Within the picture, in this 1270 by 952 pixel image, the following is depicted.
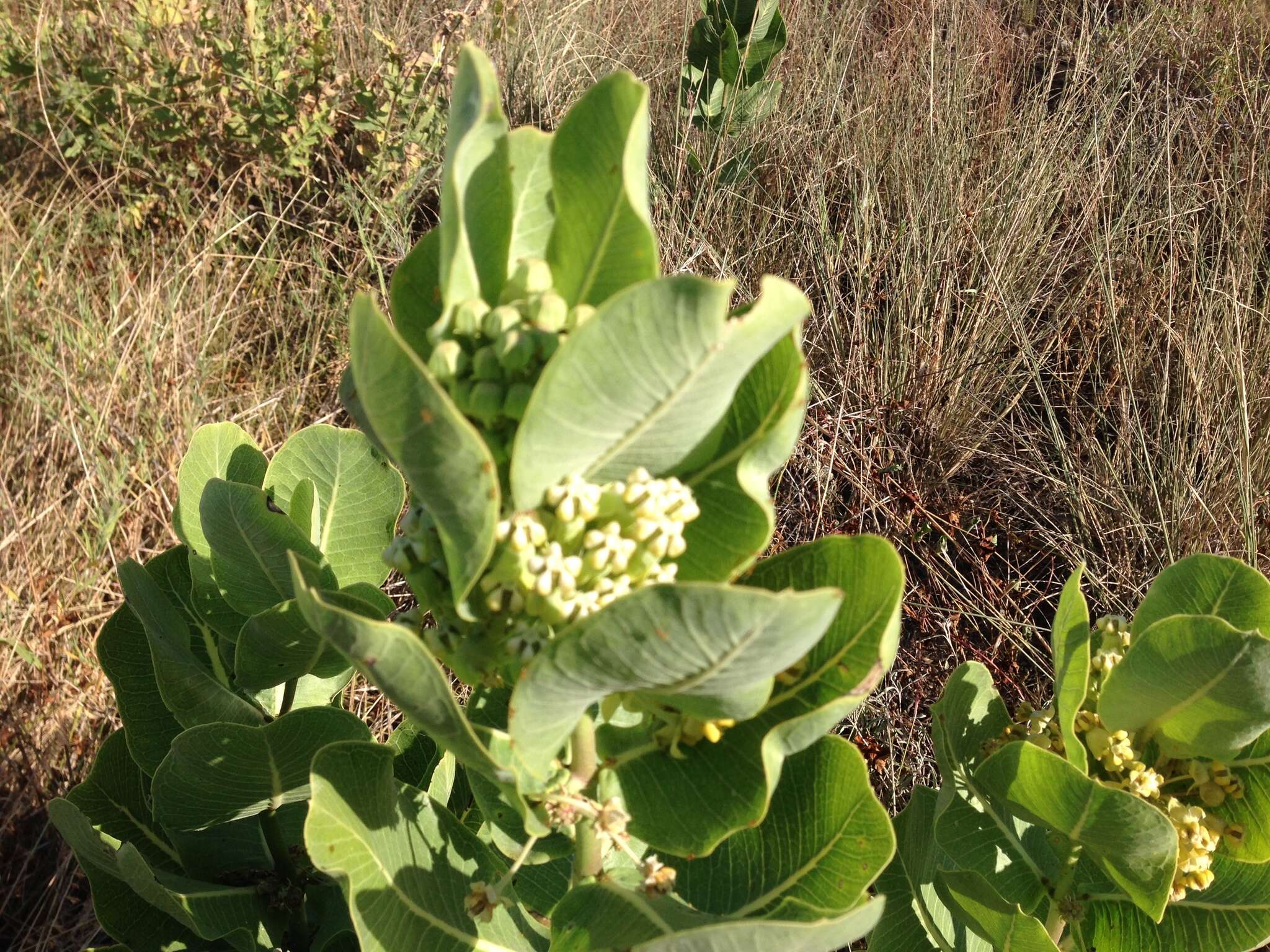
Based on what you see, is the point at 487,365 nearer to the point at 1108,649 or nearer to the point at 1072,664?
the point at 1072,664

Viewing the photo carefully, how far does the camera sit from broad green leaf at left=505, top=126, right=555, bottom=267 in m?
0.97

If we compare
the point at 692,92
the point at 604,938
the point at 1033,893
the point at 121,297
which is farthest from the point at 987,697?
the point at 692,92

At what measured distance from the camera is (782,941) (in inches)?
34.9

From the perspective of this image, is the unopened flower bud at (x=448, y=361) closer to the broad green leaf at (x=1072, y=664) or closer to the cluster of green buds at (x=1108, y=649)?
the broad green leaf at (x=1072, y=664)

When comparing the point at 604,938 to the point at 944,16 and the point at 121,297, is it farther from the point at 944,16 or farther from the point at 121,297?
the point at 944,16

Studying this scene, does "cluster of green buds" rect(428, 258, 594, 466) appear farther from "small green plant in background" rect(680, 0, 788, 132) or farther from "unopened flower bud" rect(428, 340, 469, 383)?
"small green plant in background" rect(680, 0, 788, 132)

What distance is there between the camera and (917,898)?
1559 mm

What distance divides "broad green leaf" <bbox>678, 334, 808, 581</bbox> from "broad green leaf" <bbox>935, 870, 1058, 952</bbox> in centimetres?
65

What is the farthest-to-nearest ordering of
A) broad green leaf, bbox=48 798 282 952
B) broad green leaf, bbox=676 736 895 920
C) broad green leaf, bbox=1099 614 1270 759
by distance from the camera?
broad green leaf, bbox=48 798 282 952 < broad green leaf, bbox=1099 614 1270 759 < broad green leaf, bbox=676 736 895 920

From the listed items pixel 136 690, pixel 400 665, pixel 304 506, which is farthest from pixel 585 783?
pixel 136 690

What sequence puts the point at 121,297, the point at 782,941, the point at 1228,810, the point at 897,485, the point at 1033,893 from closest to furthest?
the point at 782,941, the point at 1228,810, the point at 1033,893, the point at 897,485, the point at 121,297

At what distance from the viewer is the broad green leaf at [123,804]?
1.60 metres

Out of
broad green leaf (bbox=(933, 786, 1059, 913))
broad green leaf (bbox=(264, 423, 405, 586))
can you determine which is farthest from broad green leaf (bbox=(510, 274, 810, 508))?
broad green leaf (bbox=(933, 786, 1059, 913))

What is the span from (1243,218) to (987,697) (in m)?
3.19
